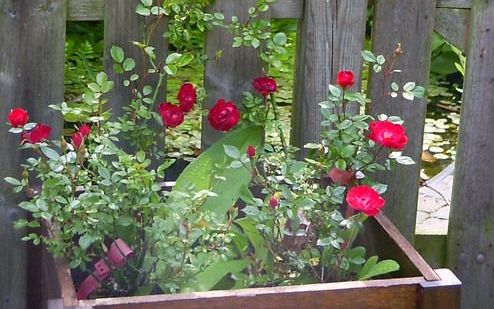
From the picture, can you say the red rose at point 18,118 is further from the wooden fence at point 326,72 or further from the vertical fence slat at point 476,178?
the vertical fence slat at point 476,178

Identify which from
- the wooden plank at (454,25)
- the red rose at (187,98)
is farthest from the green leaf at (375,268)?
the wooden plank at (454,25)

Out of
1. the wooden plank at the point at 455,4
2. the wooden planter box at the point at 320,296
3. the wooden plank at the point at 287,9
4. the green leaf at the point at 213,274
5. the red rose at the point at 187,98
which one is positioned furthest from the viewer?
the wooden plank at the point at 455,4

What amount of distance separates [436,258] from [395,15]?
2.65 feet

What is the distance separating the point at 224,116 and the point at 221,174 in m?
0.15

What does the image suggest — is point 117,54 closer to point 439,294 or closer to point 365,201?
point 365,201

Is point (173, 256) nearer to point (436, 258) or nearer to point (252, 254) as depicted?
point (252, 254)

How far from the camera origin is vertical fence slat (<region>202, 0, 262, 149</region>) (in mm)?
3146

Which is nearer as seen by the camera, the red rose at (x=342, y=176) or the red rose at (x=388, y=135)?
the red rose at (x=388, y=135)

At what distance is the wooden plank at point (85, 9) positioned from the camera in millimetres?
3023

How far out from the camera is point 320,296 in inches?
101

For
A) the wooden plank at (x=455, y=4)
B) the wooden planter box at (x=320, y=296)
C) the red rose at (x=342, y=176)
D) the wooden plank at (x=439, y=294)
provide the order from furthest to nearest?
the wooden plank at (x=455, y=4)
the red rose at (x=342, y=176)
the wooden plank at (x=439, y=294)
the wooden planter box at (x=320, y=296)

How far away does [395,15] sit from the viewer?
3.21 m

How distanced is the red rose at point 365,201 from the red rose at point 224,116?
0.44 m

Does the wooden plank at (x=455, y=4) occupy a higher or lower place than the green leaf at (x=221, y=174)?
higher
